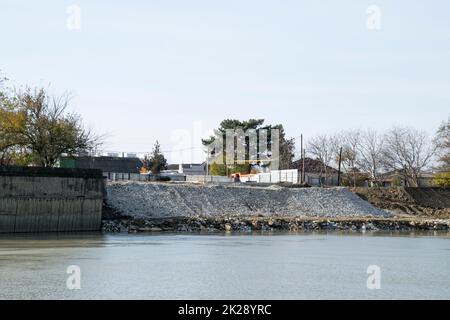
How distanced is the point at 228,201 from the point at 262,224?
28.0 feet

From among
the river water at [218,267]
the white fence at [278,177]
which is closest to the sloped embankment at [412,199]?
the white fence at [278,177]

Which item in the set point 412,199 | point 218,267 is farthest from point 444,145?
point 218,267

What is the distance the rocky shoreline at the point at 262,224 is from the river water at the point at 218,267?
6974mm

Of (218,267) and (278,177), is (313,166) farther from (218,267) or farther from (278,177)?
(218,267)

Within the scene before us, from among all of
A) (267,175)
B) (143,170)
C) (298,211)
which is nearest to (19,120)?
(298,211)

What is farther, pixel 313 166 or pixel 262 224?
pixel 313 166

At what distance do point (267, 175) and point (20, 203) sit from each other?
163 feet

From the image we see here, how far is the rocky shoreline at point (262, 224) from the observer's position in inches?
2427

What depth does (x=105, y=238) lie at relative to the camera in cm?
5247

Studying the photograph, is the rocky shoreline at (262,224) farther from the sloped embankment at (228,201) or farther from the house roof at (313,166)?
the house roof at (313,166)

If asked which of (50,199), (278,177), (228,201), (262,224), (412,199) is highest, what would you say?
(278,177)

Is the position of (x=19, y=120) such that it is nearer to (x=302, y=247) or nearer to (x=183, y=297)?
(x=302, y=247)

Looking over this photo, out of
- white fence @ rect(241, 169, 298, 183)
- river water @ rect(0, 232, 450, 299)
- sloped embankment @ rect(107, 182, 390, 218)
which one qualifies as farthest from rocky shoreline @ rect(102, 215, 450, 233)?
white fence @ rect(241, 169, 298, 183)

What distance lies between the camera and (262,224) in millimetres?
65938
